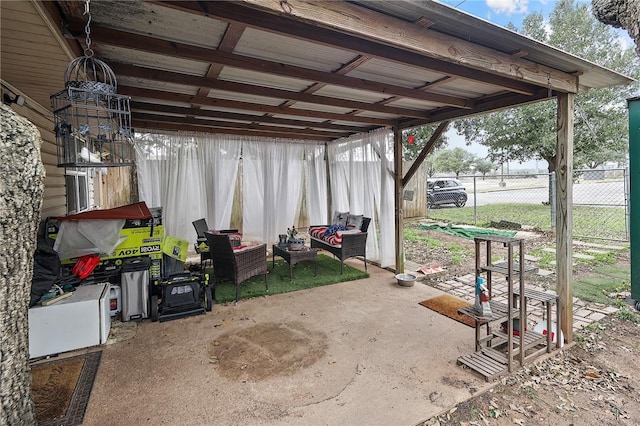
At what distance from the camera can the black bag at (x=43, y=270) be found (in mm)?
2470

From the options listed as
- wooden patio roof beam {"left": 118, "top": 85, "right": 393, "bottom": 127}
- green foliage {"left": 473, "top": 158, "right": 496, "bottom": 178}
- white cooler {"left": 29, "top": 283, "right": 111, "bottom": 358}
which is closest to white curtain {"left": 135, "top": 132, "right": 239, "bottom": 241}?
wooden patio roof beam {"left": 118, "top": 85, "right": 393, "bottom": 127}

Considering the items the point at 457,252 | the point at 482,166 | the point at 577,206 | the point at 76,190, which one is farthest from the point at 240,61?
the point at 482,166

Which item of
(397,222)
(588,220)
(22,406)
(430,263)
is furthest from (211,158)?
(588,220)

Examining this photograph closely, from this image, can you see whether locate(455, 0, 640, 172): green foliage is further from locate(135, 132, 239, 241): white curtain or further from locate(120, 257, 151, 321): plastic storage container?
locate(120, 257, 151, 321): plastic storage container

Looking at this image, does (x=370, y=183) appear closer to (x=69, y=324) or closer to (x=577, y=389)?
(x=577, y=389)

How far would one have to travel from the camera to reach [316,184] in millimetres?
6496

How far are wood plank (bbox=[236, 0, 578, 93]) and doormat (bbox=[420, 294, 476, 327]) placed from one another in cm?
226

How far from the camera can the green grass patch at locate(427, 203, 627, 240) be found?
688 centimetres

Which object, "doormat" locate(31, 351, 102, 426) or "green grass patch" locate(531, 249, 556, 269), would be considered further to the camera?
"green grass patch" locate(531, 249, 556, 269)

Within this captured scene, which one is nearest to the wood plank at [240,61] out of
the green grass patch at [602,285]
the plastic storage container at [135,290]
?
the plastic storage container at [135,290]

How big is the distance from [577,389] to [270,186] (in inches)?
200

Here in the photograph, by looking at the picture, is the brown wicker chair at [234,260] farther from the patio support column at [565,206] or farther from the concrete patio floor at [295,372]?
the patio support column at [565,206]

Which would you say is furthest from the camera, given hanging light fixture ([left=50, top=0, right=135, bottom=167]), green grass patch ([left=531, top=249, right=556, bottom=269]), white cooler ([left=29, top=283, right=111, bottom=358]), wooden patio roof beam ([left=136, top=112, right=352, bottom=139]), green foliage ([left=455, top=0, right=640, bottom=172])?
green foliage ([left=455, top=0, right=640, bottom=172])

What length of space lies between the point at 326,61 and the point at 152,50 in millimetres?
1220
